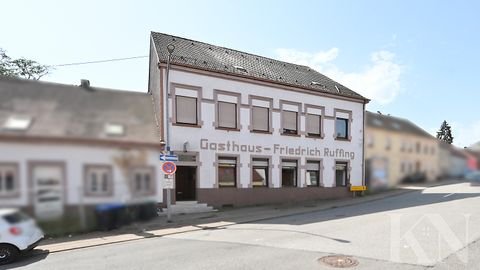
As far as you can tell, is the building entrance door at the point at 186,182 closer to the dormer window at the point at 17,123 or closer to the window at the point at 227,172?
the window at the point at 227,172

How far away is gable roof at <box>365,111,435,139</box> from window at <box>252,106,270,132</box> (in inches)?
778

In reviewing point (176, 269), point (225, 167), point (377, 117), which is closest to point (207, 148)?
point (225, 167)

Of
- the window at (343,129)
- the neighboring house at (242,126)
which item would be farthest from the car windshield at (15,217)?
the neighboring house at (242,126)

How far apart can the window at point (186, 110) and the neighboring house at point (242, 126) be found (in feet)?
0.17

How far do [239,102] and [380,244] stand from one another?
13619 mm

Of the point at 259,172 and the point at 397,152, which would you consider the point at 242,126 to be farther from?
the point at 397,152

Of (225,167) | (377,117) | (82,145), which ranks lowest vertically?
(225,167)

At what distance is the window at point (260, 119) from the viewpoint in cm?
2291

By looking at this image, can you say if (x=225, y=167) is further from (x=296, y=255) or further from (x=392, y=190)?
(x=392, y=190)

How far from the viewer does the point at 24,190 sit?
6.73 feet

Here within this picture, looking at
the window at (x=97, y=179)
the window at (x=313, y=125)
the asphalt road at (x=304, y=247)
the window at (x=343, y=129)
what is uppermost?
the window at (x=313, y=125)

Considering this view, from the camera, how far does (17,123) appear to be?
73.5 inches

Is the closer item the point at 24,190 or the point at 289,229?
the point at 24,190

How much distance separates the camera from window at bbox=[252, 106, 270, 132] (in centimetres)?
2291
